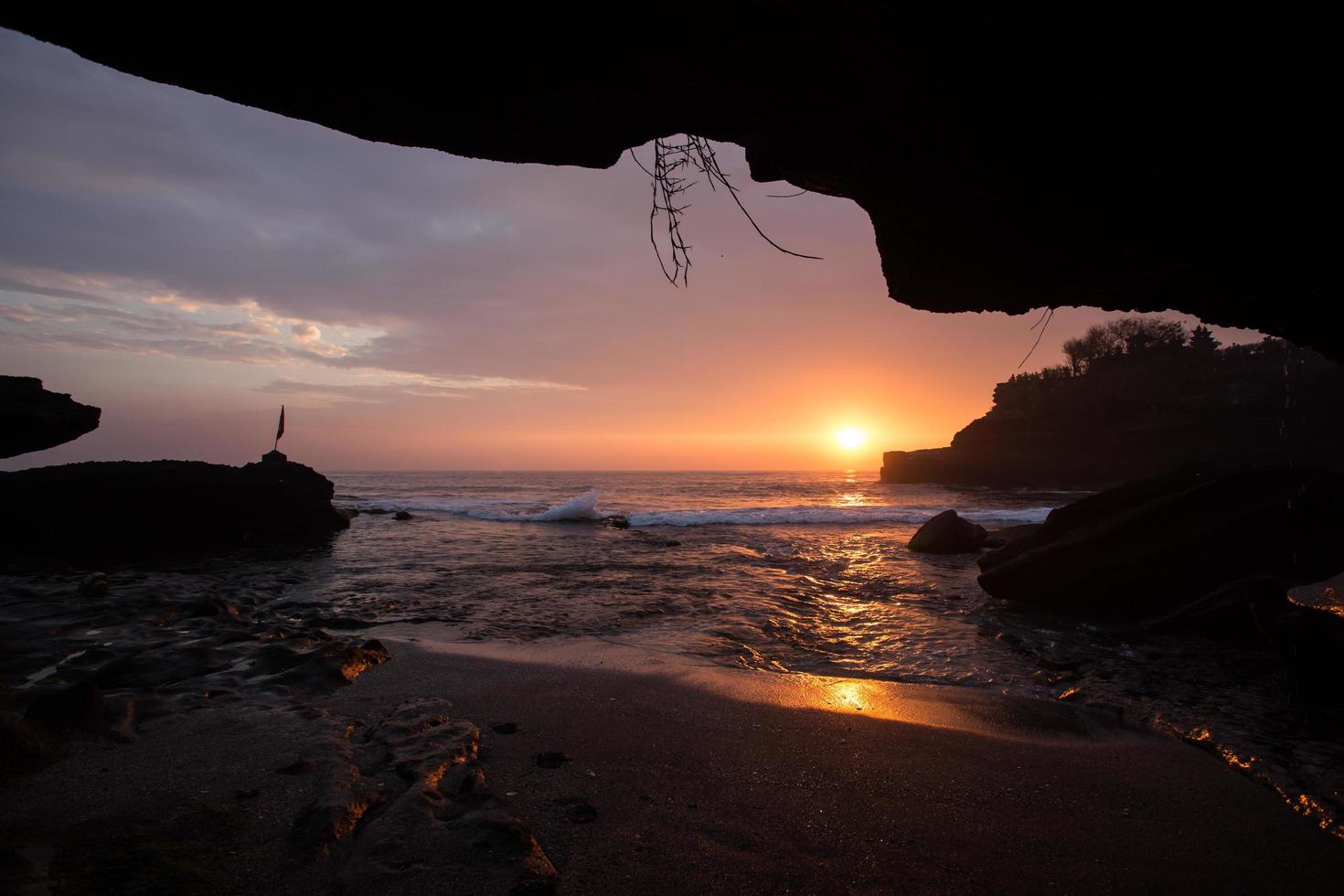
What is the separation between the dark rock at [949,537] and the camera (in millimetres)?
11891

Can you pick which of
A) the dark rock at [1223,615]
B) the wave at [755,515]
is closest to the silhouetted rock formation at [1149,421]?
the wave at [755,515]

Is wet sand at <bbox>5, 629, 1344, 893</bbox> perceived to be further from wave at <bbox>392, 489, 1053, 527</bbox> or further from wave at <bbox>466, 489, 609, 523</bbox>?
wave at <bbox>466, 489, 609, 523</bbox>

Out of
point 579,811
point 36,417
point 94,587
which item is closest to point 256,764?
point 579,811

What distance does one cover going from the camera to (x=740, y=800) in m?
2.43

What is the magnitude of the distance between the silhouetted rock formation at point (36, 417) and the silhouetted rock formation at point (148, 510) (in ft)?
8.05

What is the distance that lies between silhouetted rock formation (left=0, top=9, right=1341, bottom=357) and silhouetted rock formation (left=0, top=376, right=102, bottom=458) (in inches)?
389

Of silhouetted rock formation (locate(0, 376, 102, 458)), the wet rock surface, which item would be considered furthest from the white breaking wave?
the wet rock surface

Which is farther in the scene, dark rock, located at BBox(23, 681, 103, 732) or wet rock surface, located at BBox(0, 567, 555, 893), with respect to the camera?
dark rock, located at BBox(23, 681, 103, 732)

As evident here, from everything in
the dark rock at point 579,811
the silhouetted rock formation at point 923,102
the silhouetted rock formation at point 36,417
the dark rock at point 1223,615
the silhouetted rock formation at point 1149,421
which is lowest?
the dark rock at point 579,811

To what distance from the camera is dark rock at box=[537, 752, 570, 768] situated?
8.87ft

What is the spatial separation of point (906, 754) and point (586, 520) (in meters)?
17.6

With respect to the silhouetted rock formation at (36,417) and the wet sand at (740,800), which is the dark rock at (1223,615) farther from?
the silhouetted rock formation at (36,417)

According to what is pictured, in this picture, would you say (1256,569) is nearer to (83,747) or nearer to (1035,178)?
(1035,178)

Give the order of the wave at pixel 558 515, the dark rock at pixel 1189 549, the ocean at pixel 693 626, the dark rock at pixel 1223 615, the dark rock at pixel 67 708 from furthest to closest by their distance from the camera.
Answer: the wave at pixel 558 515 < the dark rock at pixel 1189 549 < the dark rock at pixel 1223 615 < the ocean at pixel 693 626 < the dark rock at pixel 67 708
